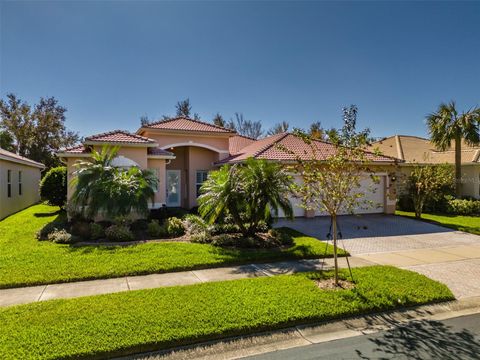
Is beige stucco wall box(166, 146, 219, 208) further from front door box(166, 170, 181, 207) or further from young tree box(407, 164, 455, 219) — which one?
young tree box(407, 164, 455, 219)

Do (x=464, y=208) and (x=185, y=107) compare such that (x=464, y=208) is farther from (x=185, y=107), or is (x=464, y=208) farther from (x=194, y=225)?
(x=185, y=107)

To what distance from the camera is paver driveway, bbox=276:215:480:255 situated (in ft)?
41.9

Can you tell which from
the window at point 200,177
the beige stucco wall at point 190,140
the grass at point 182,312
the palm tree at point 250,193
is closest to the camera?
the grass at point 182,312

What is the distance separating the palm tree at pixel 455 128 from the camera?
23.2 meters

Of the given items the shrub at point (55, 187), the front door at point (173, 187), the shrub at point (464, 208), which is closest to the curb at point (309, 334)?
the front door at point (173, 187)

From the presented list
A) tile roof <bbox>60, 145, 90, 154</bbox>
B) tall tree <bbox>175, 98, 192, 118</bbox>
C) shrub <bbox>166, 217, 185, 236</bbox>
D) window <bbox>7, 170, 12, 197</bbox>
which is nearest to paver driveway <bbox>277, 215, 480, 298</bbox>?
shrub <bbox>166, 217, 185, 236</bbox>

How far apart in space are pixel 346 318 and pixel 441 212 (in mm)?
20353

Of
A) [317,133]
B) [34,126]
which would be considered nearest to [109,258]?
[317,133]

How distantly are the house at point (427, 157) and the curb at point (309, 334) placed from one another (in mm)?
16715

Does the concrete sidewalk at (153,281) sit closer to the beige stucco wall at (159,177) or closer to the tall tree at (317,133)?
the tall tree at (317,133)

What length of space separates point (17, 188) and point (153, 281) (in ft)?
65.0

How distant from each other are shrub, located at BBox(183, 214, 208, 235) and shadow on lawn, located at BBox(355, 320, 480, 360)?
8679 mm

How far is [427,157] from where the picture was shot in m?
26.5

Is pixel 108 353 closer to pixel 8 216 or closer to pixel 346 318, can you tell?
pixel 346 318
